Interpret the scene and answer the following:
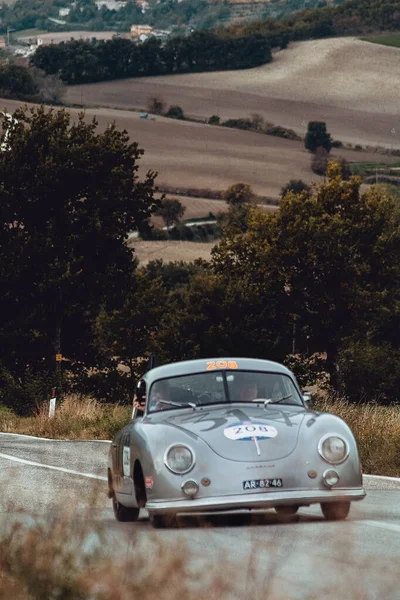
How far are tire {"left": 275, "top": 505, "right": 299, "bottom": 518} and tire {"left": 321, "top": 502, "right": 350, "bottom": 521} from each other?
220mm

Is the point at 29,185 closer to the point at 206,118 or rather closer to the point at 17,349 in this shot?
the point at 17,349

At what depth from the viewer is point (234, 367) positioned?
1155 cm

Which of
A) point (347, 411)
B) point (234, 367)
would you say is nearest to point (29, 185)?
point (347, 411)

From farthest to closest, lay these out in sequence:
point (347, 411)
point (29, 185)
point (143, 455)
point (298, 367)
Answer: point (298, 367)
point (29, 185)
point (347, 411)
point (143, 455)

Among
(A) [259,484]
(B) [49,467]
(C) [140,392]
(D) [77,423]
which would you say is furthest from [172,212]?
(A) [259,484]

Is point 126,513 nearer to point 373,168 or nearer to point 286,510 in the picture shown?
point 286,510

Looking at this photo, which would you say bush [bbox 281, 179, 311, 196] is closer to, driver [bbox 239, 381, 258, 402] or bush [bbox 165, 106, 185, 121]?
bush [bbox 165, 106, 185, 121]

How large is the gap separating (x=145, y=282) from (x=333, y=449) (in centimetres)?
7558

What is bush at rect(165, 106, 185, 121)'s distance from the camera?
576ft

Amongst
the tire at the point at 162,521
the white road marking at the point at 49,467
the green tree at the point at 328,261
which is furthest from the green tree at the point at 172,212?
the tire at the point at 162,521

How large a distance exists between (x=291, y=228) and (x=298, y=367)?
27.9 feet

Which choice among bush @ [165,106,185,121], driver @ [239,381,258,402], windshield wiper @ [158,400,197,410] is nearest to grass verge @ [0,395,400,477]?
driver @ [239,381,258,402]

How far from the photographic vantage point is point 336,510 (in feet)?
34.1

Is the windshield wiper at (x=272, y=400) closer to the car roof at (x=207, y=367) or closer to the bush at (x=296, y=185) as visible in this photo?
the car roof at (x=207, y=367)
